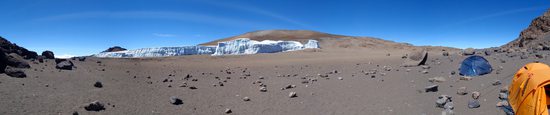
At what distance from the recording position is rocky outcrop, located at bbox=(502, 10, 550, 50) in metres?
16.5

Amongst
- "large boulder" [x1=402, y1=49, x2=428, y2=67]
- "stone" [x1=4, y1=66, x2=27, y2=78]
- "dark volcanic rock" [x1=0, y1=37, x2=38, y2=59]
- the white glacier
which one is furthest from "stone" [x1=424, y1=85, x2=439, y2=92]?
the white glacier

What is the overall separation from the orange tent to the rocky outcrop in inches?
447

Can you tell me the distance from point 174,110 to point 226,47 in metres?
30.0

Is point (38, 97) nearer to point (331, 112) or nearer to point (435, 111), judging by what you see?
point (331, 112)

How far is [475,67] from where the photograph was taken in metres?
10.8

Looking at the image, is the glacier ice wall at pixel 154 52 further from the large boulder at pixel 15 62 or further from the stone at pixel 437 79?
the stone at pixel 437 79

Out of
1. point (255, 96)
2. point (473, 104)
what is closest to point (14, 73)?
point (255, 96)

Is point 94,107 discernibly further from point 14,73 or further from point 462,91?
point 462,91

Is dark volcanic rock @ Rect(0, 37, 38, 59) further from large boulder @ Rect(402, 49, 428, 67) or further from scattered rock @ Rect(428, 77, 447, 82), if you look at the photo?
large boulder @ Rect(402, 49, 428, 67)

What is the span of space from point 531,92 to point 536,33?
14975 mm

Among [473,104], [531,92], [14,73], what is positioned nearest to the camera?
[531,92]

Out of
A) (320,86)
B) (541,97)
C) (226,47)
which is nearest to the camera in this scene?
(541,97)

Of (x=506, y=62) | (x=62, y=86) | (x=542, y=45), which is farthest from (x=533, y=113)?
(x=542, y=45)

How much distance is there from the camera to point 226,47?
38.1m
